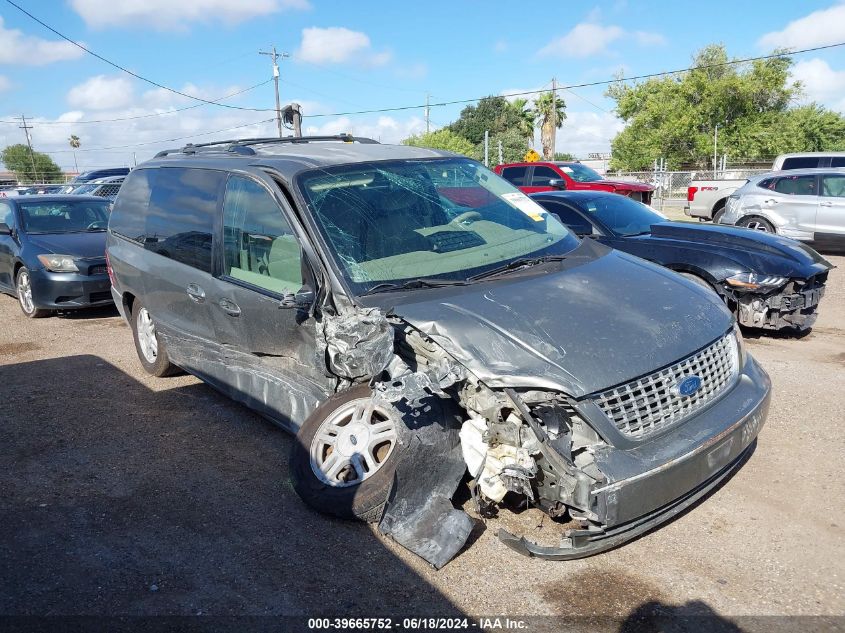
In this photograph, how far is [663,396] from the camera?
323 centimetres

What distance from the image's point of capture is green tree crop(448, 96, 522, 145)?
75606mm

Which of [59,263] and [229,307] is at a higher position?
[229,307]

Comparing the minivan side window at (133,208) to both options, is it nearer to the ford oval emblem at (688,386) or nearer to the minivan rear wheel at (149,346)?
the minivan rear wheel at (149,346)

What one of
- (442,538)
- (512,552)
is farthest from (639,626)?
(442,538)

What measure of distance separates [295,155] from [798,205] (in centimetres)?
1130

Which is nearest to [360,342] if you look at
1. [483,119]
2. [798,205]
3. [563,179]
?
[798,205]

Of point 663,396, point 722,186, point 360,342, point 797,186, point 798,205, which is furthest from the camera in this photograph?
point 722,186

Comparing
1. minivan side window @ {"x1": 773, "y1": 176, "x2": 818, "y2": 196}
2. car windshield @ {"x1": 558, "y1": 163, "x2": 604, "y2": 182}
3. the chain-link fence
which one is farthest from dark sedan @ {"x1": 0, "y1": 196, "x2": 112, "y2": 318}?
the chain-link fence

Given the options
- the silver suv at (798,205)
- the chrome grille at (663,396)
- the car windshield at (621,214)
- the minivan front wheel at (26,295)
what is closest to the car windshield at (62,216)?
the minivan front wheel at (26,295)

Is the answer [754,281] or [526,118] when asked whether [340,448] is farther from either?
[526,118]

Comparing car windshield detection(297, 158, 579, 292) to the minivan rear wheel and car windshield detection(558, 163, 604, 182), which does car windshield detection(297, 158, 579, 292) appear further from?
car windshield detection(558, 163, 604, 182)

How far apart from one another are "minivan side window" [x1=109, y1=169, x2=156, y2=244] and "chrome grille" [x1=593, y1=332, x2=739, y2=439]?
4.22 meters

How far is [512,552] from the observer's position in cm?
343

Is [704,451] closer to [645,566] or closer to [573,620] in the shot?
[645,566]
